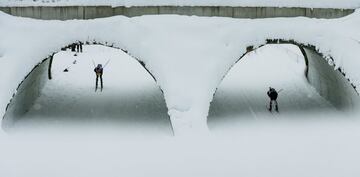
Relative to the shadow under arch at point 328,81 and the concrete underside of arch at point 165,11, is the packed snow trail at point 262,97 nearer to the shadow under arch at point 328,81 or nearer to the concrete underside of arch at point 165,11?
the shadow under arch at point 328,81

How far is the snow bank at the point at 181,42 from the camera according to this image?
1510cm

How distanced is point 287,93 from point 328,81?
2.17m

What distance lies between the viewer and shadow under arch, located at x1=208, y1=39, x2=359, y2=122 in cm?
1622

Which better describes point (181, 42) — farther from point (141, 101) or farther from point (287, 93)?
point (287, 93)

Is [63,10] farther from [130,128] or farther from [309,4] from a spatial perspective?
[309,4]

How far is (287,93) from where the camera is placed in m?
21.4

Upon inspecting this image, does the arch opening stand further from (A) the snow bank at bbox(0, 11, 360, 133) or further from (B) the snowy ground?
(A) the snow bank at bbox(0, 11, 360, 133)

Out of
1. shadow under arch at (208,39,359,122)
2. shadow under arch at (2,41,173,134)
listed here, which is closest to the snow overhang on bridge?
shadow under arch at (208,39,359,122)

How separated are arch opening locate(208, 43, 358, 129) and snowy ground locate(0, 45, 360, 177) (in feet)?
0.16

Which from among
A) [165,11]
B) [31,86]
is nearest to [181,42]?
[165,11]

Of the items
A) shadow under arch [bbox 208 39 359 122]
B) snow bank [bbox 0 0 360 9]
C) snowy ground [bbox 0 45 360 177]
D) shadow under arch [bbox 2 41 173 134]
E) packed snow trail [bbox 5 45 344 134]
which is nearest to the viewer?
snowy ground [bbox 0 45 360 177]

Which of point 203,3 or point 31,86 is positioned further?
point 31,86

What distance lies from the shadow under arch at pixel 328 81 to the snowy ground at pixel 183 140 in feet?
1.56

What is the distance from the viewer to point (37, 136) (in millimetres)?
14734
